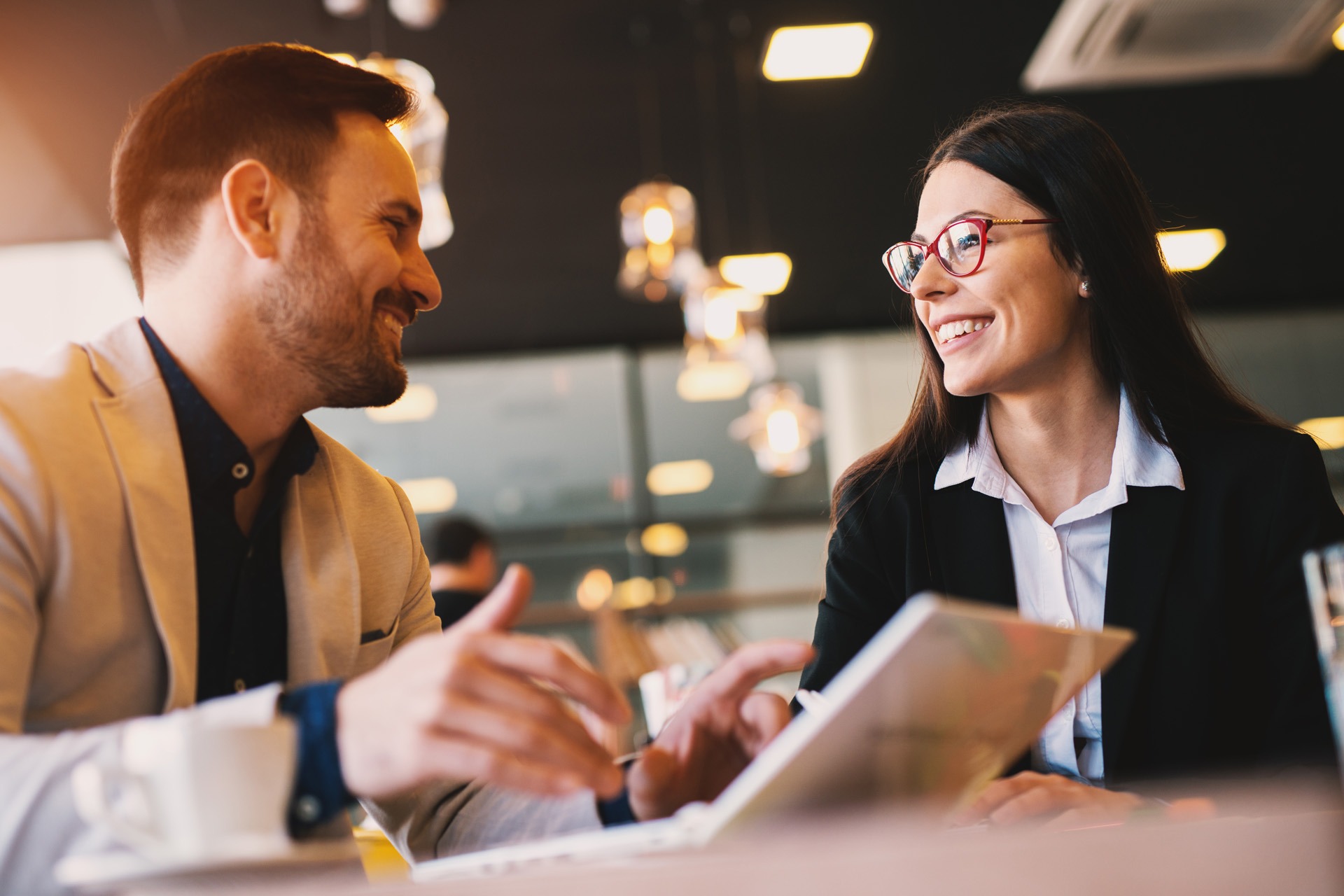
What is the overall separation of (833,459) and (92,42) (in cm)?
493

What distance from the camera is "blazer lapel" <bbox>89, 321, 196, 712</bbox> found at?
1026mm

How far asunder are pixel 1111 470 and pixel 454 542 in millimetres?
3206

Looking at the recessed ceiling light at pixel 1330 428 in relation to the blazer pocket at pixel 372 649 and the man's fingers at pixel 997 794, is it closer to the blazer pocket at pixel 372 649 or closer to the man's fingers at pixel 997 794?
the man's fingers at pixel 997 794

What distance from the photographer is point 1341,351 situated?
7543 mm

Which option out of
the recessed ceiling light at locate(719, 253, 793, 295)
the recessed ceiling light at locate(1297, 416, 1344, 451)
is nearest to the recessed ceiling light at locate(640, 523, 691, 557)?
the recessed ceiling light at locate(719, 253, 793, 295)

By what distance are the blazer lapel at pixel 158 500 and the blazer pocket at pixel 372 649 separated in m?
0.26

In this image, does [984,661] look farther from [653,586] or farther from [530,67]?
[653,586]

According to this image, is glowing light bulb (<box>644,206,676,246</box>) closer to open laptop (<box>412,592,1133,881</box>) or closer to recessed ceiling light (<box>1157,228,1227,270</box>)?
open laptop (<box>412,592,1133,881</box>)

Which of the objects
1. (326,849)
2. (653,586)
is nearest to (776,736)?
(326,849)

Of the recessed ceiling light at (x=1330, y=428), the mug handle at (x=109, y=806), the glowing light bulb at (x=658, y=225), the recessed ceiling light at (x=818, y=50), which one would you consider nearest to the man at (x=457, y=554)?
the glowing light bulb at (x=658, y=225)

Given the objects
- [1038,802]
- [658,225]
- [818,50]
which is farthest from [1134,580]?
[818,50]

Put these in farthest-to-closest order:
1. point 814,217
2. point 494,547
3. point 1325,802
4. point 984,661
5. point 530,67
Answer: point 494,547 → point 814,217 → point 530,67 → point 984,661 → point 1325,802

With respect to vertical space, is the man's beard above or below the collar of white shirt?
above

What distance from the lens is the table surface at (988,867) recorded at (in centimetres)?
47
